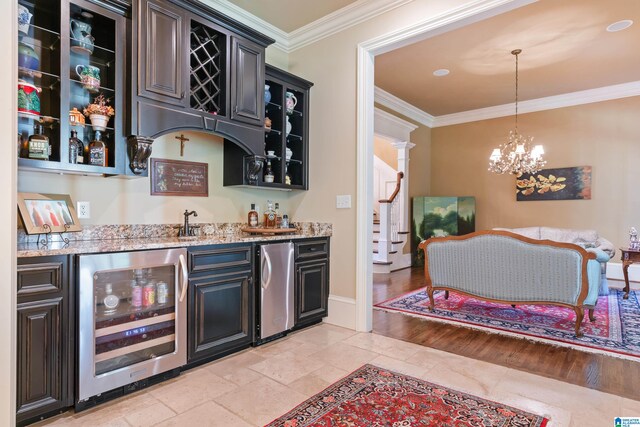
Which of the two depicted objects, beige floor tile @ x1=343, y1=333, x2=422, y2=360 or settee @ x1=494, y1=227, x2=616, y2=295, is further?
settee @ x1=494, y1=227, x2=616, y2=295

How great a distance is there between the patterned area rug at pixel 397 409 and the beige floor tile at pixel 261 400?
68 millimetres

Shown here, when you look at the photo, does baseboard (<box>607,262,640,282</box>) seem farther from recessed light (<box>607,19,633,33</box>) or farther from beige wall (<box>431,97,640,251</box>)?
recessed light (<box>607,19,633,33</box>)

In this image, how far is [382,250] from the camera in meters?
6.20

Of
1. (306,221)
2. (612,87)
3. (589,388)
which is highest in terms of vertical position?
(612,87)

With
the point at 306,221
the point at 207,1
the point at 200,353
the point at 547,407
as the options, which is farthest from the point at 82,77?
the point at 547,407

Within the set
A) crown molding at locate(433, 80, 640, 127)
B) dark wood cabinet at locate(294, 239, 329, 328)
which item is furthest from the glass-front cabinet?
crown molding at locate(433, 80, 640, 127)

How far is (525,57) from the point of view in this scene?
4500 millimetres

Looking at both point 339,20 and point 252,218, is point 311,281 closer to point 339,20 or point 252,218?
point 252,218

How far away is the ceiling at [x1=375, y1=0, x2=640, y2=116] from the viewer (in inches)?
140

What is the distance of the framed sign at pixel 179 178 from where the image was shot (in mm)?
2756

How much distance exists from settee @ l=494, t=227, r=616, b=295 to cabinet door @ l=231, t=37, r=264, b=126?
4035 mm

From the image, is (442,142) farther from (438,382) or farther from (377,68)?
(438,382)

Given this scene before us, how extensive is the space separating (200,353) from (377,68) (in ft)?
13.9

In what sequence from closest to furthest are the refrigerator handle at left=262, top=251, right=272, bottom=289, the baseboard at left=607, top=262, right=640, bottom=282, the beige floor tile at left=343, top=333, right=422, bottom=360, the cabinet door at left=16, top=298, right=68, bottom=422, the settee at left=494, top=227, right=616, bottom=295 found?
the cabinet door at left=16, top=298, right=68, bottom=422
the beige floor tile at left=343, top=333, right=422, bottom=360
the refrigerator handle at left=262, top=251, right=272, bottom=289
the settee at left=494, top=227, right=616, bottom=295
the baseboard at left=607, top=262, right=640, bottom=282
